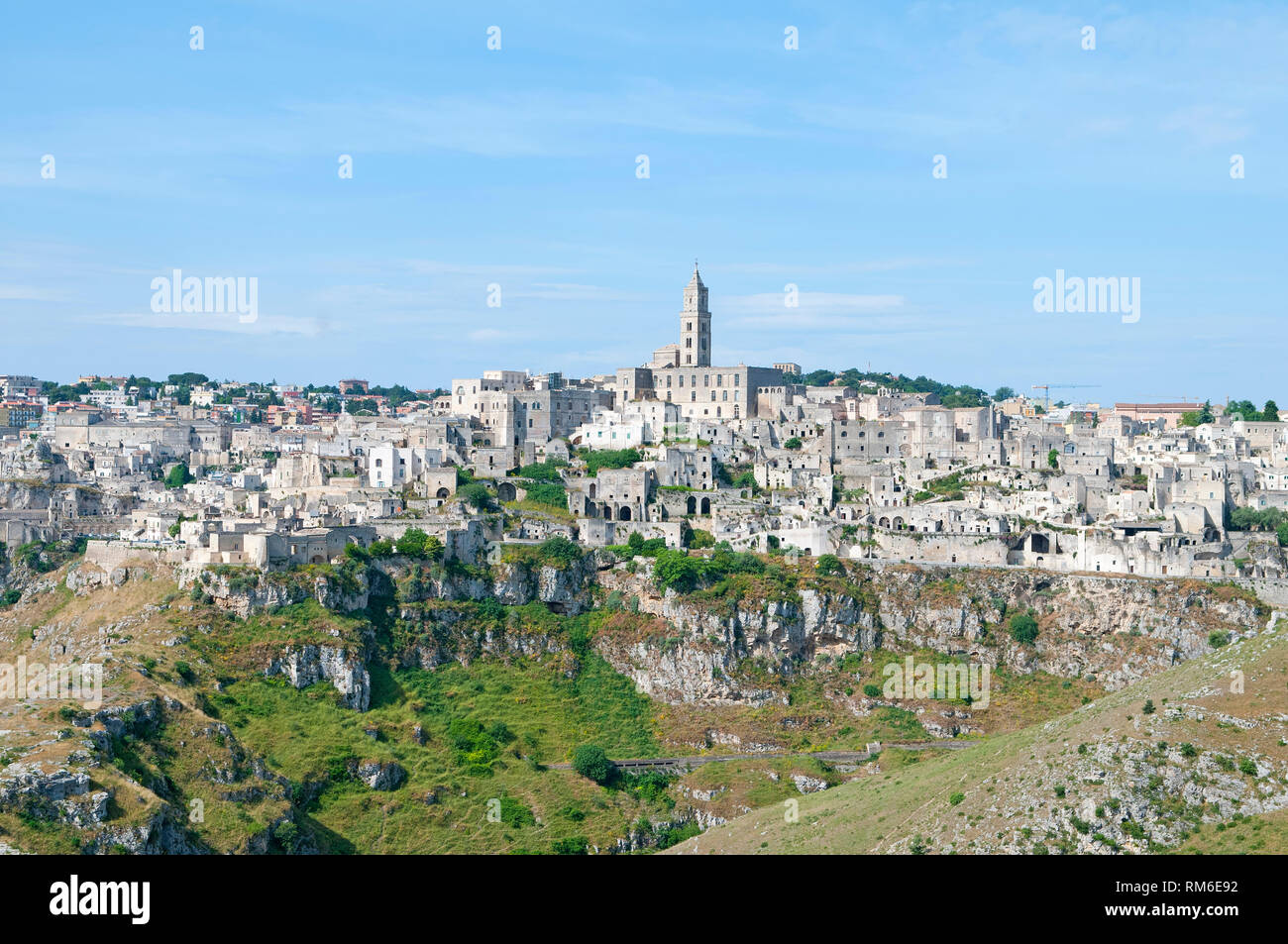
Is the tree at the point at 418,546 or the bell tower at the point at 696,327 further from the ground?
the bell tower at the point at 696,327

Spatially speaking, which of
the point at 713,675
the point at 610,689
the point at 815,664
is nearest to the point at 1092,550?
the point at 815,664

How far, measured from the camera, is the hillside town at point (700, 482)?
7062 centimetres

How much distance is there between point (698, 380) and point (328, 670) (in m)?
40.3

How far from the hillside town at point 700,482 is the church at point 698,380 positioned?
144 mm

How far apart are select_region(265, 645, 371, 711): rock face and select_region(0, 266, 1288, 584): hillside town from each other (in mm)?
5554

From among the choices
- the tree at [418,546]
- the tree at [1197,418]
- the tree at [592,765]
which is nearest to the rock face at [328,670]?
the tree at [418,546]

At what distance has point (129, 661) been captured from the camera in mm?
54625

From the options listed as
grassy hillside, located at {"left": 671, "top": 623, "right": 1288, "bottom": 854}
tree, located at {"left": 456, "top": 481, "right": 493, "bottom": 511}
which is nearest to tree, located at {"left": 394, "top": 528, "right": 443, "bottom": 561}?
tree, located at {"left": 456, "top": 481, "right": 493, "bottom": 511}

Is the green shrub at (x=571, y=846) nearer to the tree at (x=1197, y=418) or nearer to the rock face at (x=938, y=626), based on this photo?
the rock face at (x=938, y=626)

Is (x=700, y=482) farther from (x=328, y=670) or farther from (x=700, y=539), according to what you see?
(x=328, y=670)

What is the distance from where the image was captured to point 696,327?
9762 centimetres

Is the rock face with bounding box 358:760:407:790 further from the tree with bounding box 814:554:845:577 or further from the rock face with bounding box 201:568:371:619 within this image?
the tree with bounding box 814:554:845:577

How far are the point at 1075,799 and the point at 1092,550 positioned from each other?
31.9 metres
